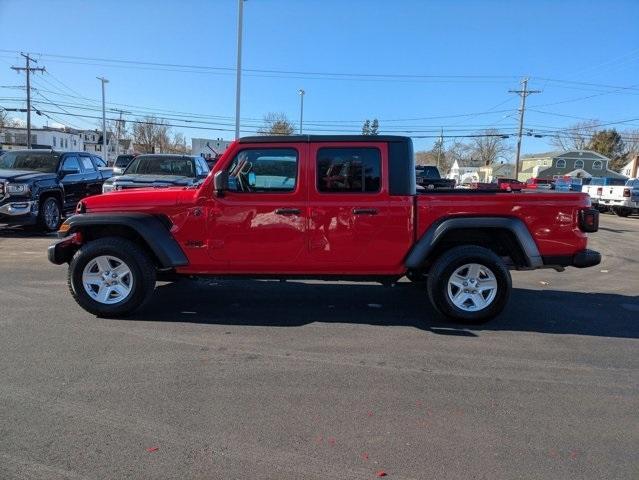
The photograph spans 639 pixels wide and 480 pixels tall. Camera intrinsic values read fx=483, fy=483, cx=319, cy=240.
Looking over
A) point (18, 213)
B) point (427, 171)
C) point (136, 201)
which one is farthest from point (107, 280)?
point (427, 171)

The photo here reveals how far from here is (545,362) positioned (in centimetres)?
430

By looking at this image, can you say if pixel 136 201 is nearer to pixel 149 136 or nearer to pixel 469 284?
pixel 469 284

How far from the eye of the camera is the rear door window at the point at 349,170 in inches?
205

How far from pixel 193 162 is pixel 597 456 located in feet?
34.4

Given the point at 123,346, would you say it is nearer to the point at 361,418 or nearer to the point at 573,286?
the point at 361,418

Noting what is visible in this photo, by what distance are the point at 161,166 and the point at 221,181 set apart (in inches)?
279

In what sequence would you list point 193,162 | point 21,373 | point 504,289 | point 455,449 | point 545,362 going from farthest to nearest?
point 193,162 → point 504,289 → point 545,362 → point 21,373 → point 455,449

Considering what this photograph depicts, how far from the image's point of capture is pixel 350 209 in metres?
5.11

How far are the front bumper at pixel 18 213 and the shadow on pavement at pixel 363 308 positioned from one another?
5.64 meters

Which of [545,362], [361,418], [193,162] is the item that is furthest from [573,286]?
[193,162]

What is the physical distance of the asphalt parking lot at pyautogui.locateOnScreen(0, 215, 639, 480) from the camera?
2.78 m

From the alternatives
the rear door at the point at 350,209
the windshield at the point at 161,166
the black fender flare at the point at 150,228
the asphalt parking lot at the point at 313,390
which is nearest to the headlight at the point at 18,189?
the windshield at the point at 161,166

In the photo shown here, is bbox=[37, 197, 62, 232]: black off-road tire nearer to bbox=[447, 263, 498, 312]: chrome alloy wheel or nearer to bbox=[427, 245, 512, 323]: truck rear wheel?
bbox=[427, 245, 512, 323]: truck rear wheel

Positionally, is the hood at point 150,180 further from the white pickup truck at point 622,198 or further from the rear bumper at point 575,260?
the white pickup truck at point 622,198
